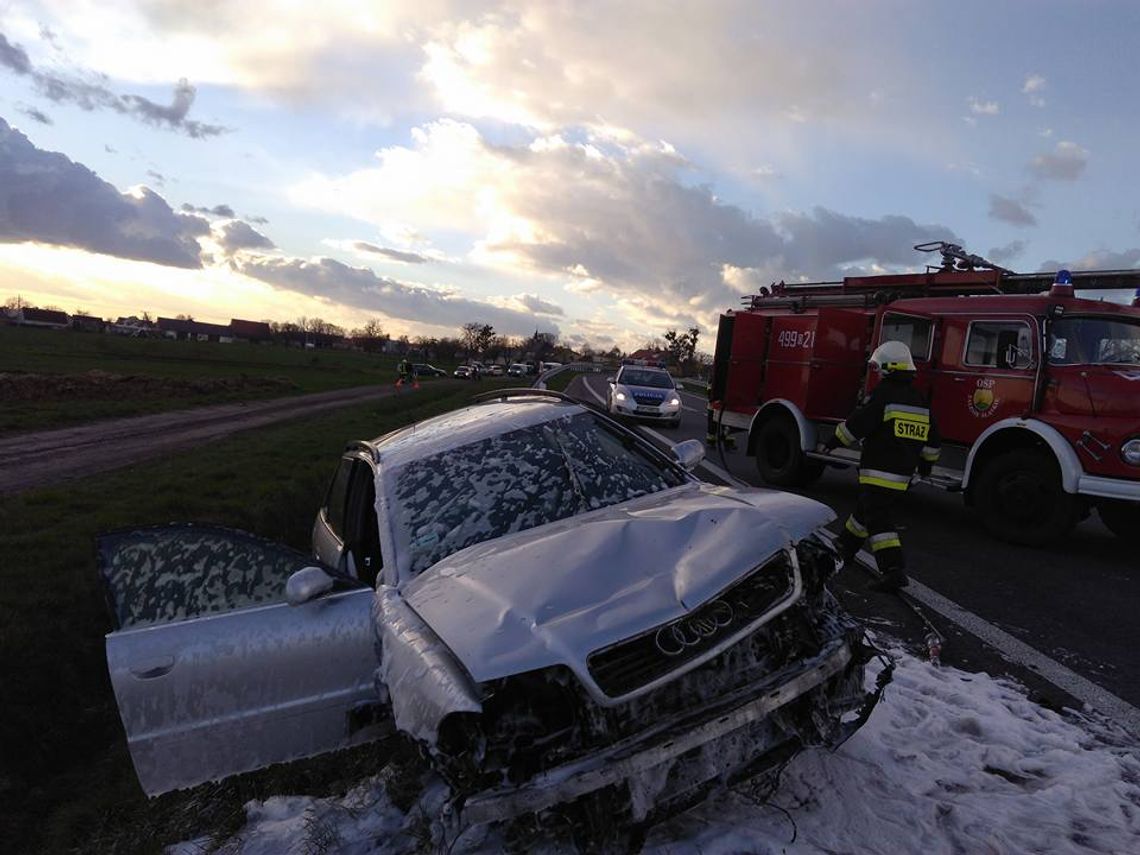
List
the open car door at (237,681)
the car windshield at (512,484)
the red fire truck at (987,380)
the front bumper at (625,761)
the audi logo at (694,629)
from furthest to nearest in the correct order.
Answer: the red fire truck at (987,380) → the car windshield at (512,484) → the open car door at (237,681) → the audi logo at (694,629) → the front bumper at (625,761)

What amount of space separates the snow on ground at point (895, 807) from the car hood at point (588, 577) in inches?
22.1

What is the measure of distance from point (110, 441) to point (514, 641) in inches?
600

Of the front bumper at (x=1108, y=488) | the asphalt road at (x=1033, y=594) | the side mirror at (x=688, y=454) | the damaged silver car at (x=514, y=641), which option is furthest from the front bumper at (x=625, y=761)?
the front bumper at (x=1108, y=488)

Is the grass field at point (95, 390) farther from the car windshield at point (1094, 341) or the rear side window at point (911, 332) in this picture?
the car windshield at point (1094, 341)

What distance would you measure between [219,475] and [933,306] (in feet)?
31.0

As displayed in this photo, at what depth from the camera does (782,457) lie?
33.7 ft

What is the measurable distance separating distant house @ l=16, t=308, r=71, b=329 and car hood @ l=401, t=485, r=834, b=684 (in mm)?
137762

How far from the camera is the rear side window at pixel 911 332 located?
845 cm

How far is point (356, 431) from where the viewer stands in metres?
16.5

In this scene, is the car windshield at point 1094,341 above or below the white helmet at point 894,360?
above

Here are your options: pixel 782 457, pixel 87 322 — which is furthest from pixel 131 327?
pixel 782 457

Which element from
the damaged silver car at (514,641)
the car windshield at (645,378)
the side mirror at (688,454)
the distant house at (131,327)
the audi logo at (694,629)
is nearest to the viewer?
the damaged silver car at (514,641)

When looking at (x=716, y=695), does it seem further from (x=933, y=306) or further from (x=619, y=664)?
(x=933, y=306)

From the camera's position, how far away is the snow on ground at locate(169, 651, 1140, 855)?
7.53 ft
